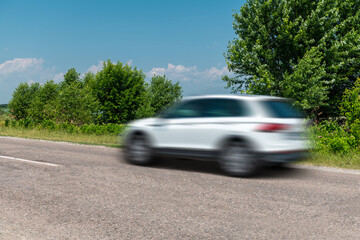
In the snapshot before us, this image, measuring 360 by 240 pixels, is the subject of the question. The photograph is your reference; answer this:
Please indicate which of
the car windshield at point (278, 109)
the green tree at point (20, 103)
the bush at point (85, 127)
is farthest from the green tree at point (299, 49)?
the green tree at point (20, 103)

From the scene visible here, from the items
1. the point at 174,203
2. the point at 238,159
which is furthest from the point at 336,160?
the point at 174,203

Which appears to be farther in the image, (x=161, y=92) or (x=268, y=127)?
(x=161, y=92)

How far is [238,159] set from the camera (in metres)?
7.24

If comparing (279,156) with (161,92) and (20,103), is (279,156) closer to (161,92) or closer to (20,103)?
(20,103)

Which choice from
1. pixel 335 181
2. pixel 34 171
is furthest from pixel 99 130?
pixel 335 181

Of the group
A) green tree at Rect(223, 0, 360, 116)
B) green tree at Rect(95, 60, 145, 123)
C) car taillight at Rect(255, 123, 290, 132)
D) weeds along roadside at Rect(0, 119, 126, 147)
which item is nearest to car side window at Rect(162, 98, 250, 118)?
car taillight at Rect(255, 123, 290, 132)

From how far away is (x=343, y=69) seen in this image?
97.0ft

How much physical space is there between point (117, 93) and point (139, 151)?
5083cm

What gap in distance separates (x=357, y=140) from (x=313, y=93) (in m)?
15.9

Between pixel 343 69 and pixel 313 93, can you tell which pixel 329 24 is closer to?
pixel 343 69

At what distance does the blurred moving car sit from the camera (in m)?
6.98

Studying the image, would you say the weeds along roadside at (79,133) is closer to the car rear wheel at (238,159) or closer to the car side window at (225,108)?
the car side window at (225,108)

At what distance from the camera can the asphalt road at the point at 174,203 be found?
406 cm

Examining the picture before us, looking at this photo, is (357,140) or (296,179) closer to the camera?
(296,179)
